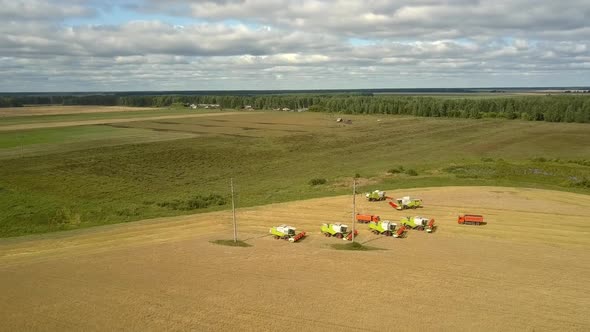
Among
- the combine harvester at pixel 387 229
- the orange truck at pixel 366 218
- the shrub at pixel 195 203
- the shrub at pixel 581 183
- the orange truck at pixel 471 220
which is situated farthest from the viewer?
the shrub at pixel 581 183

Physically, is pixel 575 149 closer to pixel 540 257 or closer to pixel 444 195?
pixel 444 195

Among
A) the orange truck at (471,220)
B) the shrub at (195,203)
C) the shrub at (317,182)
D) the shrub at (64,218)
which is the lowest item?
the shrub at (64,218)

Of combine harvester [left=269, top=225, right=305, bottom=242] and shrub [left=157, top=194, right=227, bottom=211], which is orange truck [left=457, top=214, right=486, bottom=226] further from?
shrub [left=157, top=194, right=227, bottom=211]

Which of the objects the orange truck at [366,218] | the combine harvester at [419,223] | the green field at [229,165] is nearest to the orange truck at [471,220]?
the combine harvester at [419,223]

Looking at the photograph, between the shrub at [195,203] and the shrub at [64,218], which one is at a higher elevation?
the shrub at [195,203]

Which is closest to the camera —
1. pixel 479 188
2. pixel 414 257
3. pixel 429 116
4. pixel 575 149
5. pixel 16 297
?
pixel 16 297

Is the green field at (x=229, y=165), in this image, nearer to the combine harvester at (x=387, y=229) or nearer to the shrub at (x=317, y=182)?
the shrub at (x=317, y=182)

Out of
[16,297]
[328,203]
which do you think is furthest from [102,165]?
[16,297]
